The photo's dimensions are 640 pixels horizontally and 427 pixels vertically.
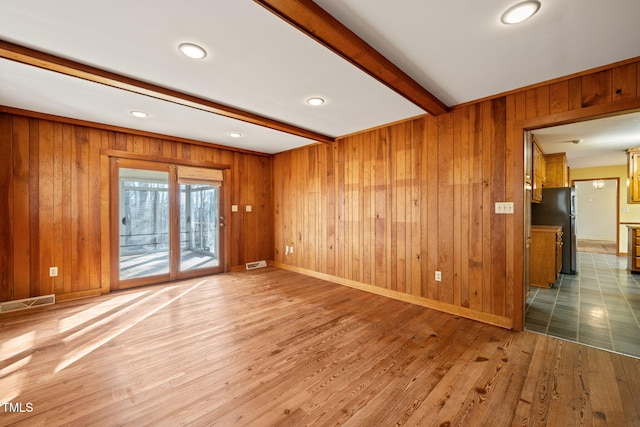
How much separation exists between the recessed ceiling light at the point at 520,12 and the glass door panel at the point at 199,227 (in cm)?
472

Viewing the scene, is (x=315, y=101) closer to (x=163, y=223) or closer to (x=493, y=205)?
(x=493, y=205)

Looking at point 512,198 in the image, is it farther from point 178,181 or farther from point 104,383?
point 178,181

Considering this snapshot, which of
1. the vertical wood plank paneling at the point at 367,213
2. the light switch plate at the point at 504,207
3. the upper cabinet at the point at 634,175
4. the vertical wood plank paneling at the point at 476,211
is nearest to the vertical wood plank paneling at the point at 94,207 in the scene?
the vertical wood plank paneling at the point at 367,213

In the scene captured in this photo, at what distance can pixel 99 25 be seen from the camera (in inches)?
67.4

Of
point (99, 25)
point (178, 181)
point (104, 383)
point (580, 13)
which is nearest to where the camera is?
point (580, 13)

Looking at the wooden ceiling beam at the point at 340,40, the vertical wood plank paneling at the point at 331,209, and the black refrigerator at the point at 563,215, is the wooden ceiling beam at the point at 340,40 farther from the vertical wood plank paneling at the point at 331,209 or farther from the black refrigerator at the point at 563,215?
the black refrigerator at the point at 563,215

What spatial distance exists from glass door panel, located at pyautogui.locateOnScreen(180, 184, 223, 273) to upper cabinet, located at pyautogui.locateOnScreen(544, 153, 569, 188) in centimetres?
685

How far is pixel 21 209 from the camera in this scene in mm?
3238

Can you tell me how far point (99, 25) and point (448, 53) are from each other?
2.50 m

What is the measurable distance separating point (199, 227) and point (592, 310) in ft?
19.6

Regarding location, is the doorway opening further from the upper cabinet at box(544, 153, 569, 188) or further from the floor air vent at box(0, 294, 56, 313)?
the floor air vent at box(0, 294, 56, 313)

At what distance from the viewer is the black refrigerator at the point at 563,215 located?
4.75 m

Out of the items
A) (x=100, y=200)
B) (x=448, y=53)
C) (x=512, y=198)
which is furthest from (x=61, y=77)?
(x=512, y=198)

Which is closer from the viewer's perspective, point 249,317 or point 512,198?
point 512,198
